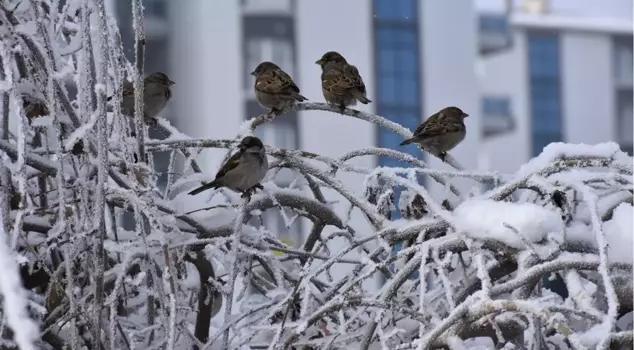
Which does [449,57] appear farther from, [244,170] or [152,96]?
[244,170]

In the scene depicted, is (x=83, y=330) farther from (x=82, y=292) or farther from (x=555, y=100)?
(x=555, y=100)

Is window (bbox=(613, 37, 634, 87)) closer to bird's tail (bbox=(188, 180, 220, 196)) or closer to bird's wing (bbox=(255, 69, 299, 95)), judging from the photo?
bird's wing (bbox=(255, 69, 299, 95))

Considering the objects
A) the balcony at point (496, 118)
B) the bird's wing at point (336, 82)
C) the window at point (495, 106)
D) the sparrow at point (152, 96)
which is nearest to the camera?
the sparrow at point (152, 96)

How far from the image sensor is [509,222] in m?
1.80

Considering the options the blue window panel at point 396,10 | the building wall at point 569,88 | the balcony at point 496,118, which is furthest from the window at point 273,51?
the building wall at point 569,88

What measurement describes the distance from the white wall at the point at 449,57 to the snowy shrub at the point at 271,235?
15.0 metres

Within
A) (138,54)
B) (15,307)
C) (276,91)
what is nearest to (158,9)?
(276,91)

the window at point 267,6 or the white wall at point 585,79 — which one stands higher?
the window at point 267,6

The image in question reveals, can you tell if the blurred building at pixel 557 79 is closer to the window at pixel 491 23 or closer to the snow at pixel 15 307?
the window at pixel 491 23

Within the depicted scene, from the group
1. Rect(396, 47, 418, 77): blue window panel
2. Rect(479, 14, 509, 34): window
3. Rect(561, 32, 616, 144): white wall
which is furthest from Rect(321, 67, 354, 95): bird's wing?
Rect(561, 32, 616, 144): white wall

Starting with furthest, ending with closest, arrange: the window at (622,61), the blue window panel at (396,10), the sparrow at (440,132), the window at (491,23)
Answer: the window at (622,61)
the window at (491,23)
the blue window panel at (396,10)
the sparrow at (440,132)

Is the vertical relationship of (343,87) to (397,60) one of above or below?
below

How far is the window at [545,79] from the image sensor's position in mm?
23594

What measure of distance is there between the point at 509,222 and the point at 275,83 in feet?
5.23
